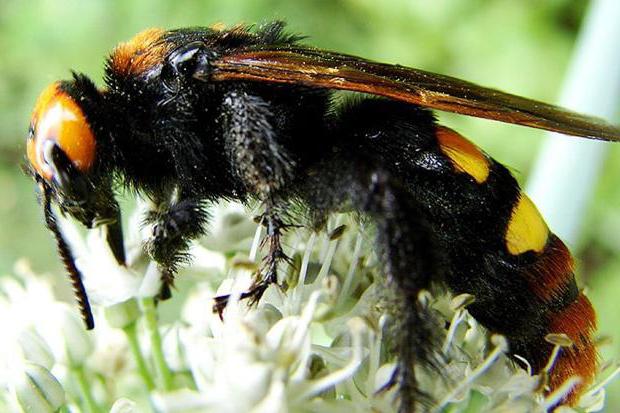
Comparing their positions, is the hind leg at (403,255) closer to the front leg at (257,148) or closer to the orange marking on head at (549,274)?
the front leg at (257,148)

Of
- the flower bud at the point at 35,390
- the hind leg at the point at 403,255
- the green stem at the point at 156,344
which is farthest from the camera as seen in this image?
the green stem at the point at 156,344

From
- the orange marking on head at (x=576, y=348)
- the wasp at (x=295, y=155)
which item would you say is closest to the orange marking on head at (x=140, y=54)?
the wasp at (x=295, y=155)

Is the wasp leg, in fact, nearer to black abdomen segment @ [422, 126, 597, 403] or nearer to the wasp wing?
the wasp wing

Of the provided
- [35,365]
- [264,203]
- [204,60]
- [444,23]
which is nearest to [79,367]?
[35,365]

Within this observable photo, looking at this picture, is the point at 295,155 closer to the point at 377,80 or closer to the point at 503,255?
the point at 377,80

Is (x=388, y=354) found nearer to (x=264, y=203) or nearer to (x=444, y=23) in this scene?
(x=264, y=203)

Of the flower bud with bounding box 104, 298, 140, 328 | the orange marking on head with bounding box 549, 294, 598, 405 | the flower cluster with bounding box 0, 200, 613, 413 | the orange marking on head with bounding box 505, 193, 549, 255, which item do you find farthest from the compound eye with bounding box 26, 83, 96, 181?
the orange marking on head with bounding box 549, 294, 598, 405
